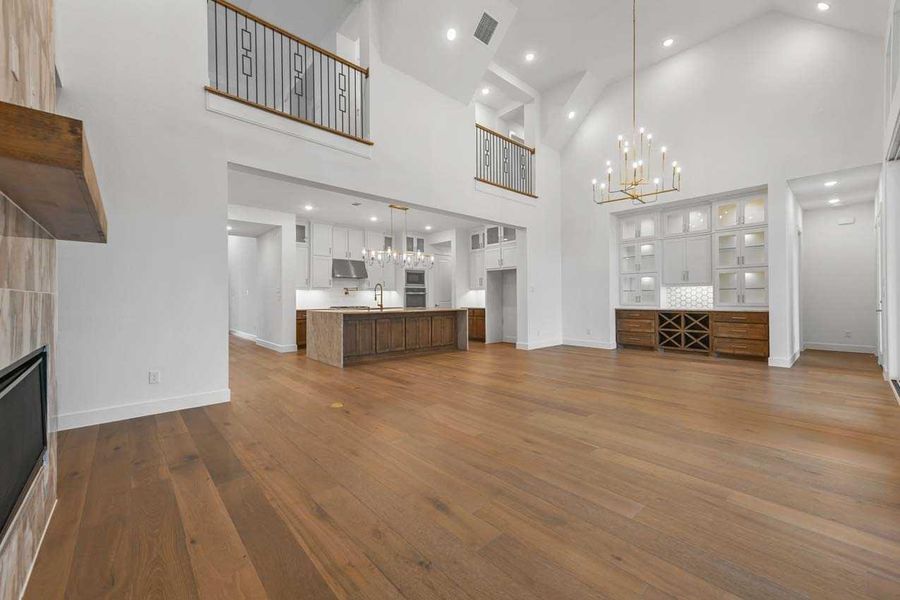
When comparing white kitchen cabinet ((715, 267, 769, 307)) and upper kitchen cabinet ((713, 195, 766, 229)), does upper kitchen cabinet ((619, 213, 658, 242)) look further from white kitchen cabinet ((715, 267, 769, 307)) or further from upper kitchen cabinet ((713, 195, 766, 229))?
white kitchen cabinet ((715, 267, 769, 307))

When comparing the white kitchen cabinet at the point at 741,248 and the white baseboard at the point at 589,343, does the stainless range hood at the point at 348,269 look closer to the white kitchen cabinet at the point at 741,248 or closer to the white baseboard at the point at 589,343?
the white baseboard at the point at 589,343

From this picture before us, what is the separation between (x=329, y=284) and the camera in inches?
352

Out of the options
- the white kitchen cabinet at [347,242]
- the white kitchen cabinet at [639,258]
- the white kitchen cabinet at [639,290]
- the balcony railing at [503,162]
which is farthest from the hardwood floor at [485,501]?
the white kitchen cabinet at [347,242]

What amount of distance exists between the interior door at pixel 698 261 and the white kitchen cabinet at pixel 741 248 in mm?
134

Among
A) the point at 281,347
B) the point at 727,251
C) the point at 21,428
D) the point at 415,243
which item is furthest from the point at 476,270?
the point at 21,428

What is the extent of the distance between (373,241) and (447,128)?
4439mm

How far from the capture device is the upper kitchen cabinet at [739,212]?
6125 mm

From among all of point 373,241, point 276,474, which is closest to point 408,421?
point 276,474

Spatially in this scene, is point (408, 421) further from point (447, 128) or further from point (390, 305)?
point (390, 305)

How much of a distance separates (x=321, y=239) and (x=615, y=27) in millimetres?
6927

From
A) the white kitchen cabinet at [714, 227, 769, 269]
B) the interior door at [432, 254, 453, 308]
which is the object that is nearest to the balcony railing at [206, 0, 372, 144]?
the interior door at [432, 254, 453, 308]

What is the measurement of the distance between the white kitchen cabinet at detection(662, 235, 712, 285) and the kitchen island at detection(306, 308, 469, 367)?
154 inches

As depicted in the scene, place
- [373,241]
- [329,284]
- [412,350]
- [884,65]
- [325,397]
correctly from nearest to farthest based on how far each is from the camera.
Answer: [325,397] < [884,65] < [412,350] < [329,284] < [373,241]

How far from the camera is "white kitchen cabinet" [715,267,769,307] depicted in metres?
6.10
